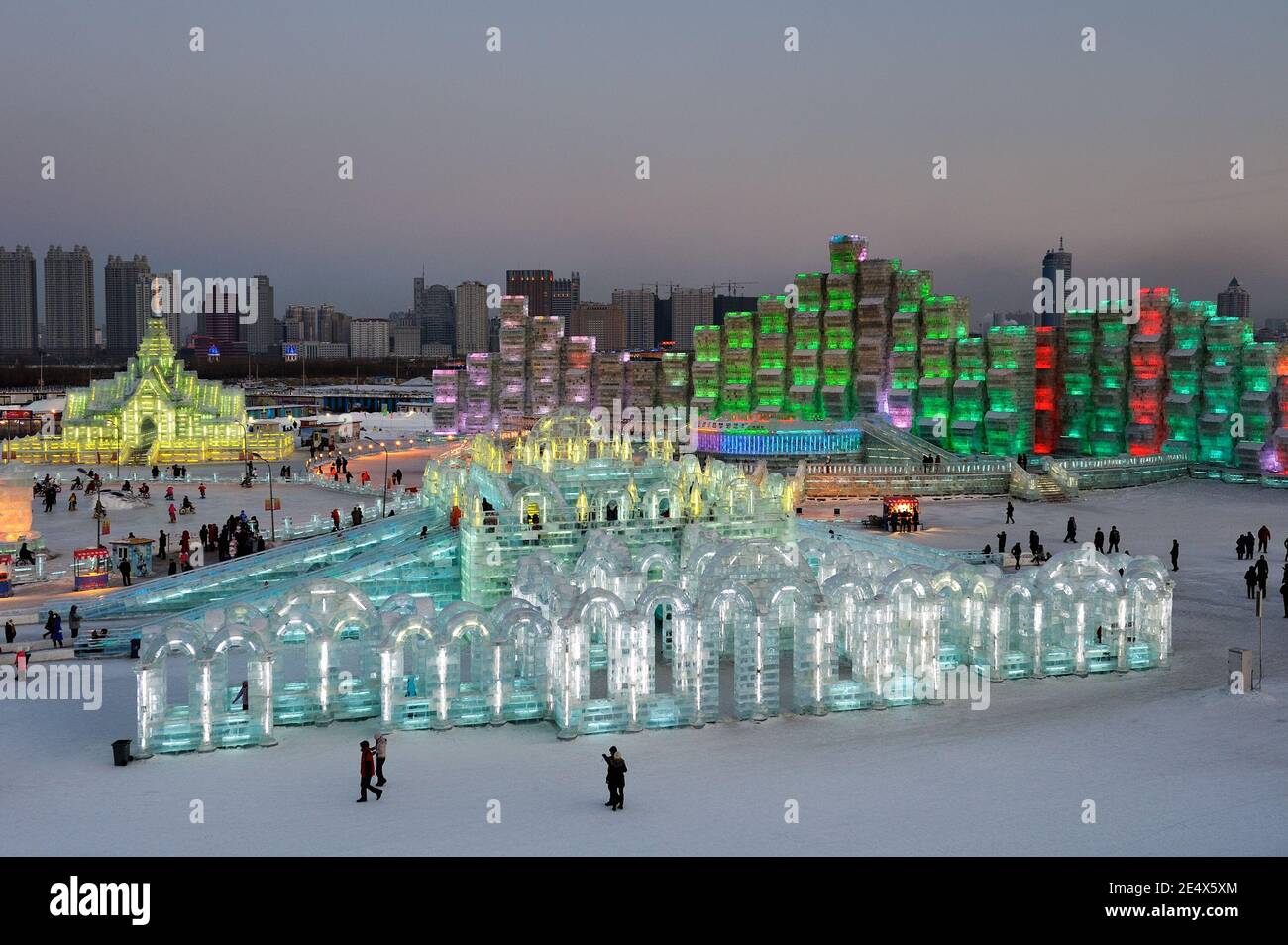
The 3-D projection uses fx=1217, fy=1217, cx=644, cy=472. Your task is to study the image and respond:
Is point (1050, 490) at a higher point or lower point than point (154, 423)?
lower

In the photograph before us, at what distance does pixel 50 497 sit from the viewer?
44.6 metres

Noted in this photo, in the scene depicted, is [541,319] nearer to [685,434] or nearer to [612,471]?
[685,434]

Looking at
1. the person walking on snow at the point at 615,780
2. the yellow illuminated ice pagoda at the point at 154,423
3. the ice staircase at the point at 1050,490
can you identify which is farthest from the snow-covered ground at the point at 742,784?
the yellow illuminated ice pagoda at the point at 154,423

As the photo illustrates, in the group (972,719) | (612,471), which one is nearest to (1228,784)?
(972,719)

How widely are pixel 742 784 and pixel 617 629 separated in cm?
363

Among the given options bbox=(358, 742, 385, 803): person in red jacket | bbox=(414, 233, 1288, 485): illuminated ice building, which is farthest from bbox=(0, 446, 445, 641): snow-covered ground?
bbox=(414, 233, 1288, 485): illuminated ice building

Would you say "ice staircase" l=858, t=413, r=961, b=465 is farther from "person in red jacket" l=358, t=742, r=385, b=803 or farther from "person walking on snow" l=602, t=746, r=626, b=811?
"person in red jacket" l=358, t=742, r=385, b=803

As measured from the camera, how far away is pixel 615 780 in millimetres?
15344

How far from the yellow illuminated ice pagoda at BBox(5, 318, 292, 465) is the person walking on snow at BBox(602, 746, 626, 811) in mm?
50086

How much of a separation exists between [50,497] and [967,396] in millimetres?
45595

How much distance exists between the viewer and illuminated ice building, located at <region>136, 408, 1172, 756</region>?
62.0 ft

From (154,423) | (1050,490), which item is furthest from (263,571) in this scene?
(154,423)

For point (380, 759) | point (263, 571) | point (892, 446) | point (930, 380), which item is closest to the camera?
point (380, 759)

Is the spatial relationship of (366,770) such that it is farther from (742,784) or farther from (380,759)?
(742,784)
